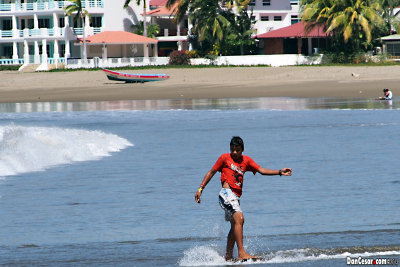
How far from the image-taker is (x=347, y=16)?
56125mm

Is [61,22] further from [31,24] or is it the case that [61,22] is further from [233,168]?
[233,168]

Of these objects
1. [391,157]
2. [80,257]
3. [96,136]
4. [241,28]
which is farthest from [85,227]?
[241,28]

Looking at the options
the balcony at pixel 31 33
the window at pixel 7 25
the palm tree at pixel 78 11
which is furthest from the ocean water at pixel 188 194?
the window at pixel 7 25

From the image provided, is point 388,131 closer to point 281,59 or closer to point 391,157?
point 391,157

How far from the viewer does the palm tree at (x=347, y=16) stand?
5612cm

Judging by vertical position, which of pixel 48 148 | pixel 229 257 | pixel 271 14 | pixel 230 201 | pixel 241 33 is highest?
pixel 271 14

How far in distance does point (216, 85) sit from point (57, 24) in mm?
30401

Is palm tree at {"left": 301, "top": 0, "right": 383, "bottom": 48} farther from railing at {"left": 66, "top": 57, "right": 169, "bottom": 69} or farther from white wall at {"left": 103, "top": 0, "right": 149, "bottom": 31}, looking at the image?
white wall at {"left": 103, "top": 0, "right": 149, "bottom": 31}

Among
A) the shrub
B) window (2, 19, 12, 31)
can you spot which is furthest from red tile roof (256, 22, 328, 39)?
window (2, 19, 12, 31)

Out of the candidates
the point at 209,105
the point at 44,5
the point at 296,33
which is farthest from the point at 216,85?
the point at 44,5

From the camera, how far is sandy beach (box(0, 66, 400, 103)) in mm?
45406

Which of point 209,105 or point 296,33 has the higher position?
point 296,33

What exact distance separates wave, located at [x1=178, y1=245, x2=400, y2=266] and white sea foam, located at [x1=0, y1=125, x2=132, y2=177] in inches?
358

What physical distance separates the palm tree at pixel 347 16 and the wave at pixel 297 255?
4727cm
